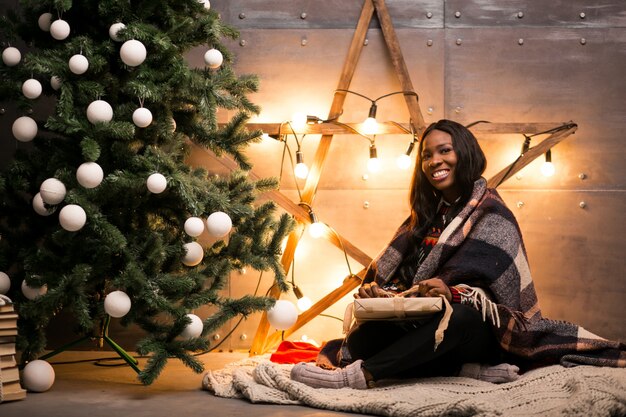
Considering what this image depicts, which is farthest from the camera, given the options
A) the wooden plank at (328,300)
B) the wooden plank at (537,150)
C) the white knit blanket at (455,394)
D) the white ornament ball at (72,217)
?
the wooden plank at (328,300)

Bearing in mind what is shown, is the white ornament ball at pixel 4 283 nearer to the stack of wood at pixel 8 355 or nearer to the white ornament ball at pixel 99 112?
the stack of wood at pixel 8 355

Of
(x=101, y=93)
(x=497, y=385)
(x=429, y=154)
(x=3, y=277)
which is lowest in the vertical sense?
(x=497, y=385)

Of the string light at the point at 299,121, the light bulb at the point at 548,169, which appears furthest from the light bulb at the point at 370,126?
the light bulb at the point at 548,169

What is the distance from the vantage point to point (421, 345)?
2.48 meters

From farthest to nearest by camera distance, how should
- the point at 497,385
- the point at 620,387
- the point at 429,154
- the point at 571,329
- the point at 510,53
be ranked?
the point at 510,53 → the point at 429,154 → the point at 571,329 → the point at 497,385 → the point at 620,387

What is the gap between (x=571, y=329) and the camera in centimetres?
271

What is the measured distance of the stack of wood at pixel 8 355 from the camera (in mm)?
2441

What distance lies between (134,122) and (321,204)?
1178 mm

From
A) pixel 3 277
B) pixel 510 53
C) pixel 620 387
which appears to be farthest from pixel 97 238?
pixel 510 53

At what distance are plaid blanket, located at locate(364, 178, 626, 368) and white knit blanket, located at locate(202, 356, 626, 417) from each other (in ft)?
0.35

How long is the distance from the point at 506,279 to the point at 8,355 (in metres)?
1.65

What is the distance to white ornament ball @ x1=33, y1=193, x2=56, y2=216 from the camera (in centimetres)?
258

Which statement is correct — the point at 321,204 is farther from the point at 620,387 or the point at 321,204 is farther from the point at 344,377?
the point at 620,387

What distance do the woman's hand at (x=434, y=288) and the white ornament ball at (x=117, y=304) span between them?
3.12 feet
